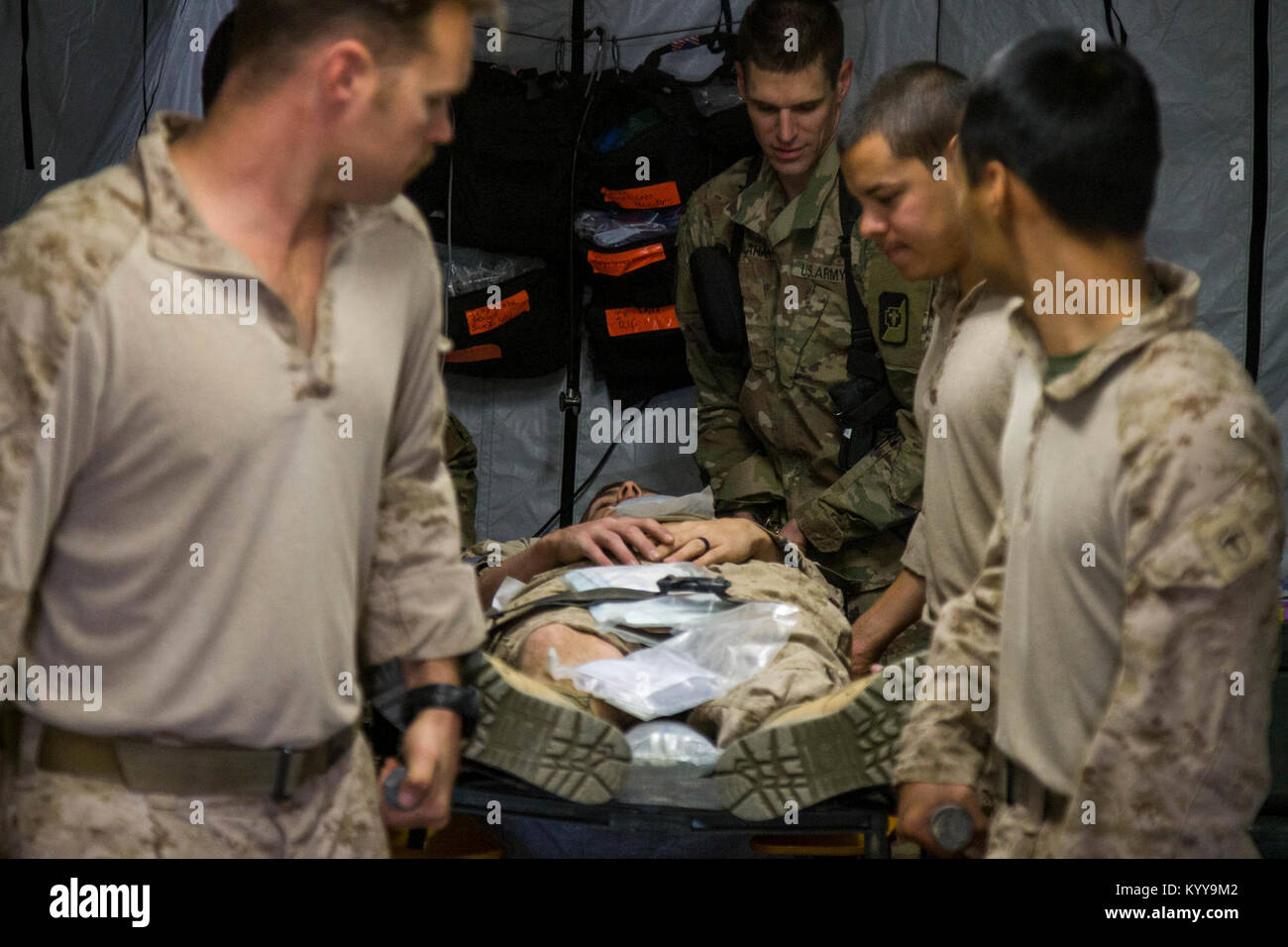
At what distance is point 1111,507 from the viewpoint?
125 cm

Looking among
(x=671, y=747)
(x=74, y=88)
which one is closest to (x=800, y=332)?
(x=671, y=747)

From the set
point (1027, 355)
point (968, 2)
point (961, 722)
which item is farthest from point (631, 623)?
point (968, 2)

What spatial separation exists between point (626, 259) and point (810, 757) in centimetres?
189

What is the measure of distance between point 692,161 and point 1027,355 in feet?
7.40

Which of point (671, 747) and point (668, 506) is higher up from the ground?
point (668, 506)

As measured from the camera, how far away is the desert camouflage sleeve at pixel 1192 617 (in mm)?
1188

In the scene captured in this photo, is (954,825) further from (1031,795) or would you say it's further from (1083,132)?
(1083,132)

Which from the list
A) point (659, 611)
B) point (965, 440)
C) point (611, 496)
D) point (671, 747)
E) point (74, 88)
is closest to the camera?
point (965, 440)

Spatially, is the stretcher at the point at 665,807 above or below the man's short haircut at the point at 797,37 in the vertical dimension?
below

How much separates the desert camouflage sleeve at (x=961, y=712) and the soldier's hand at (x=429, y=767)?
0.45 m

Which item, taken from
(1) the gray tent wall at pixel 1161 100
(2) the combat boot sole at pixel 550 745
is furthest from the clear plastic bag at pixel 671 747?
(1) the gray tent wall at pixel 1161 100

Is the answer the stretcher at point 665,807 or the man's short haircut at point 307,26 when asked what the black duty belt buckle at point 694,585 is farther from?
the man's short haircut at point 307,26

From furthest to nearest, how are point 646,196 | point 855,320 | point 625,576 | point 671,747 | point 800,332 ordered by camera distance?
point 646,196 < point 800,332 < point 855,320 < point 625,576 < point 671,747

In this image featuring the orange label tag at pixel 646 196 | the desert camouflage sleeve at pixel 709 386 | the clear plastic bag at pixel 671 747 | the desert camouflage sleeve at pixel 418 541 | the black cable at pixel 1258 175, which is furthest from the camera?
the orange label tag at pixel 646 196
